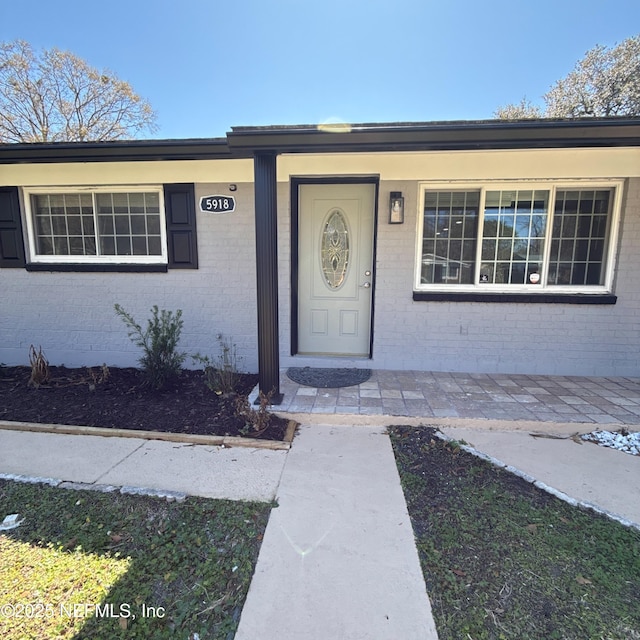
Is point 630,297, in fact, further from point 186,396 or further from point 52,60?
point 52,60

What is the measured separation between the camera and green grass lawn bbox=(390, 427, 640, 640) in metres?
1.51

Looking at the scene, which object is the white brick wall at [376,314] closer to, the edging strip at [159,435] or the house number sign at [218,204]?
the house number sign at [218,204]

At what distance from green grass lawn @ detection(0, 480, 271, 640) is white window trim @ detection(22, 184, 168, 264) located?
3128 millimetres

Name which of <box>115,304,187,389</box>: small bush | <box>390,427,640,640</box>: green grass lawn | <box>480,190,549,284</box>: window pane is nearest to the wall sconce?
<box>480,190,549,284</box>: window pane

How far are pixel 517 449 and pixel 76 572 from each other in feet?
9.93

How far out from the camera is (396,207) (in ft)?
14.1

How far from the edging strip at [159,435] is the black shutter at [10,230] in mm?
2602

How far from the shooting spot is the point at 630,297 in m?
4.35

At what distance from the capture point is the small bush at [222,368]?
4.08 meters

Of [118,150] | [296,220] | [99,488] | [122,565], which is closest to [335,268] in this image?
[296,220]

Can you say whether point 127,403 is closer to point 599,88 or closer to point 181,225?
point 181,225

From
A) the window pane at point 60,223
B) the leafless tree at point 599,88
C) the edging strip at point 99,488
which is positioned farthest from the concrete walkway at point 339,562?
the leafless tree at point 599,88

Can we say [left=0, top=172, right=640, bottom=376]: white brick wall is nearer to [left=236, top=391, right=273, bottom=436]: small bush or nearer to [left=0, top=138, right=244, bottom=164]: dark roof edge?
[left=0, top=138, right=244, bottom=164]: dark roof edge

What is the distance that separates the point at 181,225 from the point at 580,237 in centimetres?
496
